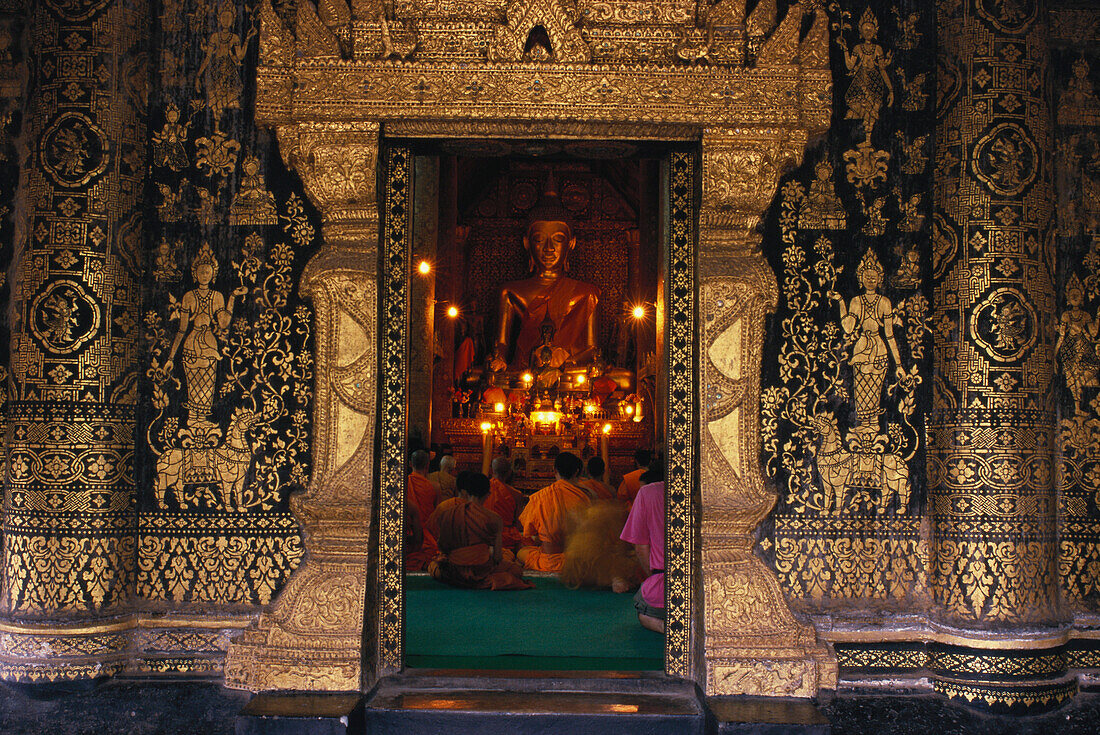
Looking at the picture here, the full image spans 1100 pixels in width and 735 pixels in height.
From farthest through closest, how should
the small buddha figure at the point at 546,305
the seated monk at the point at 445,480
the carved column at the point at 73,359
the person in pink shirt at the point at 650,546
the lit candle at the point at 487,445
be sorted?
the small buddha figure at the point at 546,305 → the lit candle at the point at 487,445 → the seated monk at the point at 445,480 → the person in pink shirt at the point at 650,546 → the carved column at the point at 73,359

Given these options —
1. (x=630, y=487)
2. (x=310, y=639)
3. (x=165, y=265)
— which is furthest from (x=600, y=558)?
→ (x=165, y=265)

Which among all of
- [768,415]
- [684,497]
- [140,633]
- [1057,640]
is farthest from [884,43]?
[140,633]

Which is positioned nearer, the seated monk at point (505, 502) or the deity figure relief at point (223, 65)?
the deity figure relief at point (223, 65)

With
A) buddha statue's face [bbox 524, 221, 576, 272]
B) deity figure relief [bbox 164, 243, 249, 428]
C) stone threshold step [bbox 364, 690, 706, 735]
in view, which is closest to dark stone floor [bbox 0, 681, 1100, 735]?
stone threshold step [bbox 364, 690, 706, 735]

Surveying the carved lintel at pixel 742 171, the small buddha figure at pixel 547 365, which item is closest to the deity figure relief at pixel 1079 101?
the carved lintel at pixel 742 171

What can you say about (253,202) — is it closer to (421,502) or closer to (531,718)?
(531,718)

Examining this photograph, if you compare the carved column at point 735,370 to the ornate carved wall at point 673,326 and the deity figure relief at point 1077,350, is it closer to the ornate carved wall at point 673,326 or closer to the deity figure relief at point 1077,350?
the ornate carved wall at point 673,326

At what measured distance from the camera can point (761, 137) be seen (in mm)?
4137

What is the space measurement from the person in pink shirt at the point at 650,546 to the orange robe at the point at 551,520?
206 cm

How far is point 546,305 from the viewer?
11500 millimetres

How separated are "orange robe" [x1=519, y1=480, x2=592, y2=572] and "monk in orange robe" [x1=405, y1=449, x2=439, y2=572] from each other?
3.04ft

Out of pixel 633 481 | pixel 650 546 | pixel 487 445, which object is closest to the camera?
pixel 650 546

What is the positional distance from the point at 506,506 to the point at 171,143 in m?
5.15

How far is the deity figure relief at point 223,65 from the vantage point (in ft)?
14.1
